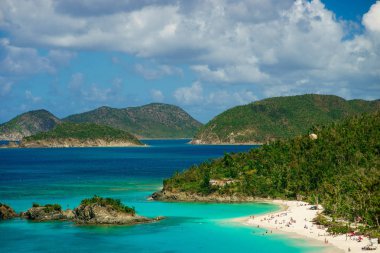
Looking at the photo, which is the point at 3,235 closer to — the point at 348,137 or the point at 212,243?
the point at 212,243

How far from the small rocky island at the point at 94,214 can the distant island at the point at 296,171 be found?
22.6m

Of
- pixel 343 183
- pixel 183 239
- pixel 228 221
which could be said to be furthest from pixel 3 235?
pixel 343 183

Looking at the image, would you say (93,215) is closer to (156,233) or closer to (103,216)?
(103,216)

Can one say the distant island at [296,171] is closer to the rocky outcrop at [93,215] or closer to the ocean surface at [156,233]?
the ocean surface at [156,233]

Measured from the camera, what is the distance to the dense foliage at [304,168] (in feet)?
279

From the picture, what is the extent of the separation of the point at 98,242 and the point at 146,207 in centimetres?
2549

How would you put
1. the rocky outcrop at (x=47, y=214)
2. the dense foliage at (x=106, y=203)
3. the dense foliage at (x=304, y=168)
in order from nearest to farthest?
the dense foliage at (x=106, y=203), the rocky outcrop at (x=47, y=214), the dense foliage at (x=304, y=168)

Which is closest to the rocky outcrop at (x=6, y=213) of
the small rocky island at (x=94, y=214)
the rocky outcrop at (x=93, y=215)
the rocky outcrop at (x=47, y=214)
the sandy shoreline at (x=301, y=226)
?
the small rocky island at (x=94, y=214)

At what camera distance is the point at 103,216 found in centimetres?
7112

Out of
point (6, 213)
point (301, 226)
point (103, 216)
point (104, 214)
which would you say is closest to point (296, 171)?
point (301, 226)

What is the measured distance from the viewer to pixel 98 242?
196ft

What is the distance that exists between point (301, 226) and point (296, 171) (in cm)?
3042

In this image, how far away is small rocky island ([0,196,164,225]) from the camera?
70688 mm

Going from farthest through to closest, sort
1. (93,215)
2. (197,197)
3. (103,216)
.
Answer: (197,197) → (103,216) → (93,215)
